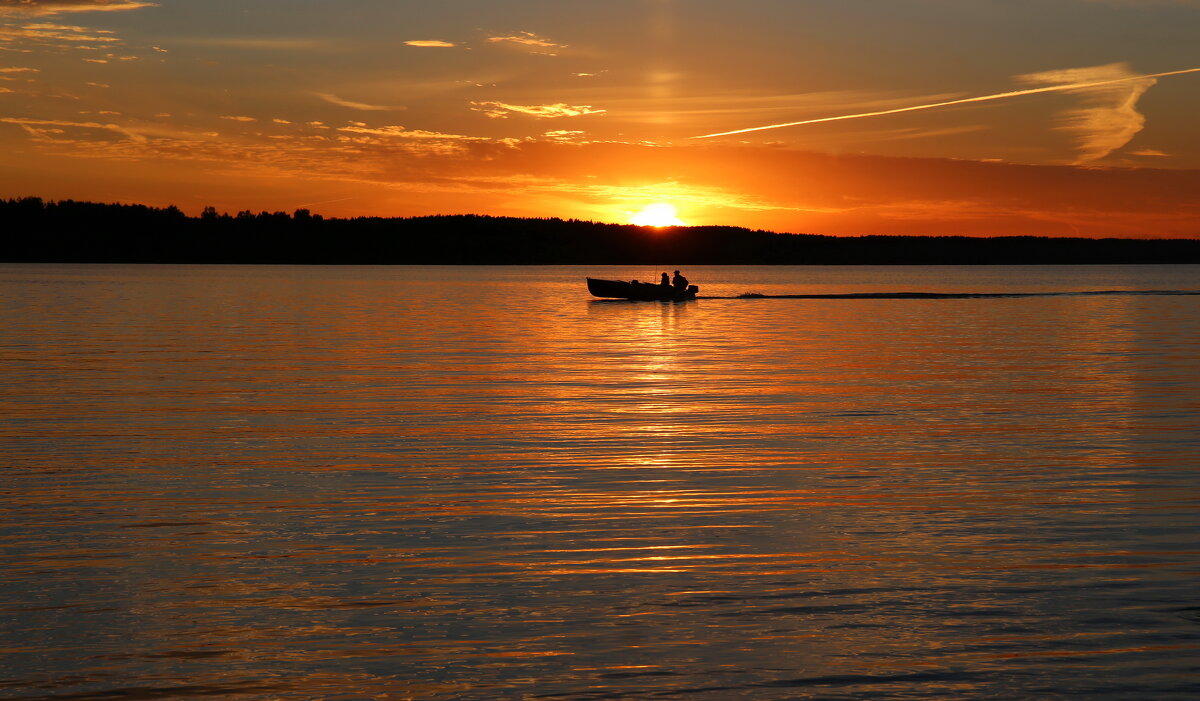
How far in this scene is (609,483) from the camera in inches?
639

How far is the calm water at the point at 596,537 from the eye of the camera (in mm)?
8852

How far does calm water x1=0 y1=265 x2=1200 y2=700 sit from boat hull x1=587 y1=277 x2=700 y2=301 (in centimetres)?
4629

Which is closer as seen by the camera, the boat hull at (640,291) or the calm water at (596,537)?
the calm water at (596,537)

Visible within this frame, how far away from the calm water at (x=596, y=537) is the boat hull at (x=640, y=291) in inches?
1822

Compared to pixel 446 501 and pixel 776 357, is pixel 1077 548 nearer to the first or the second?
pixel 446 501

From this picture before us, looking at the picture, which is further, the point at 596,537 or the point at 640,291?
the point at 640,291

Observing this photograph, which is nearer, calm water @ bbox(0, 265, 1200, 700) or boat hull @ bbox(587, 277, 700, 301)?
calm water @ bbox(0, 265, 1200, 700)

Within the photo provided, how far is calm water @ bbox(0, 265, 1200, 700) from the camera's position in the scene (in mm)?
8852

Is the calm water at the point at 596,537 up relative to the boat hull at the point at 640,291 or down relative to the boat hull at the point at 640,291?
down

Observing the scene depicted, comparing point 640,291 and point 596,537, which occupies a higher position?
point 640,291

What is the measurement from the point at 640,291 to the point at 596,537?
67671 millimetres

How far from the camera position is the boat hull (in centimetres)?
7838

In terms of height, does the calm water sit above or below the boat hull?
below

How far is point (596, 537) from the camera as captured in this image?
13016 mm
